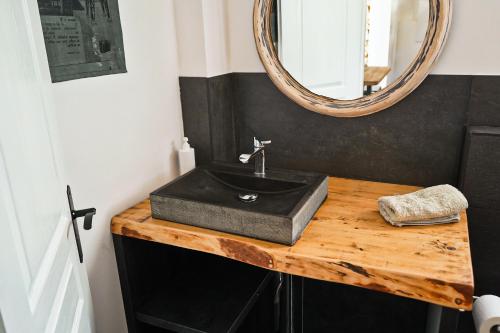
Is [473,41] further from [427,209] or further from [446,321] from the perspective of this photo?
[446,321]

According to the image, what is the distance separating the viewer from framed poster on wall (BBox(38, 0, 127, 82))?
122 centimetres

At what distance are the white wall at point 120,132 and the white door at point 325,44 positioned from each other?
0.51m

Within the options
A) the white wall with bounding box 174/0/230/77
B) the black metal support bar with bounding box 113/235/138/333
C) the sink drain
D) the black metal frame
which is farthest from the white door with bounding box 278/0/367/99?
the black metal support bar with bounding box 113/235/138/333

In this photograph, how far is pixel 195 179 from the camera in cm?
166

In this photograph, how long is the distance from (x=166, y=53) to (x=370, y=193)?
103cm

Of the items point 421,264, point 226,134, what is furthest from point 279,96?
point 421,264

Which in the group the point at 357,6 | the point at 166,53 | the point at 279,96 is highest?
the point at 357,6

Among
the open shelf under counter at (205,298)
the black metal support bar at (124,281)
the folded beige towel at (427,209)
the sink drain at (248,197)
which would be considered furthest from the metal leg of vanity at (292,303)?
the black metal support bar at (124,281)

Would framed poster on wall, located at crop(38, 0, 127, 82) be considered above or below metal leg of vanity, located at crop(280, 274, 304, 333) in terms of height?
above

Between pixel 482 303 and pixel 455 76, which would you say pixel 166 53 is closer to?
pixel 455 76

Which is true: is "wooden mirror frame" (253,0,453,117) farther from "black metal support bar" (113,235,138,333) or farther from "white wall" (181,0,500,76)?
"black metal support bar" (113,235,138,333)

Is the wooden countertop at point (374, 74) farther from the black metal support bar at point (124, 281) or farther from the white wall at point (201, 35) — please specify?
the black metal support bar at point (124, 281)

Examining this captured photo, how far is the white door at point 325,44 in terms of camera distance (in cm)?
161

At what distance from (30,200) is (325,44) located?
1275 mm
